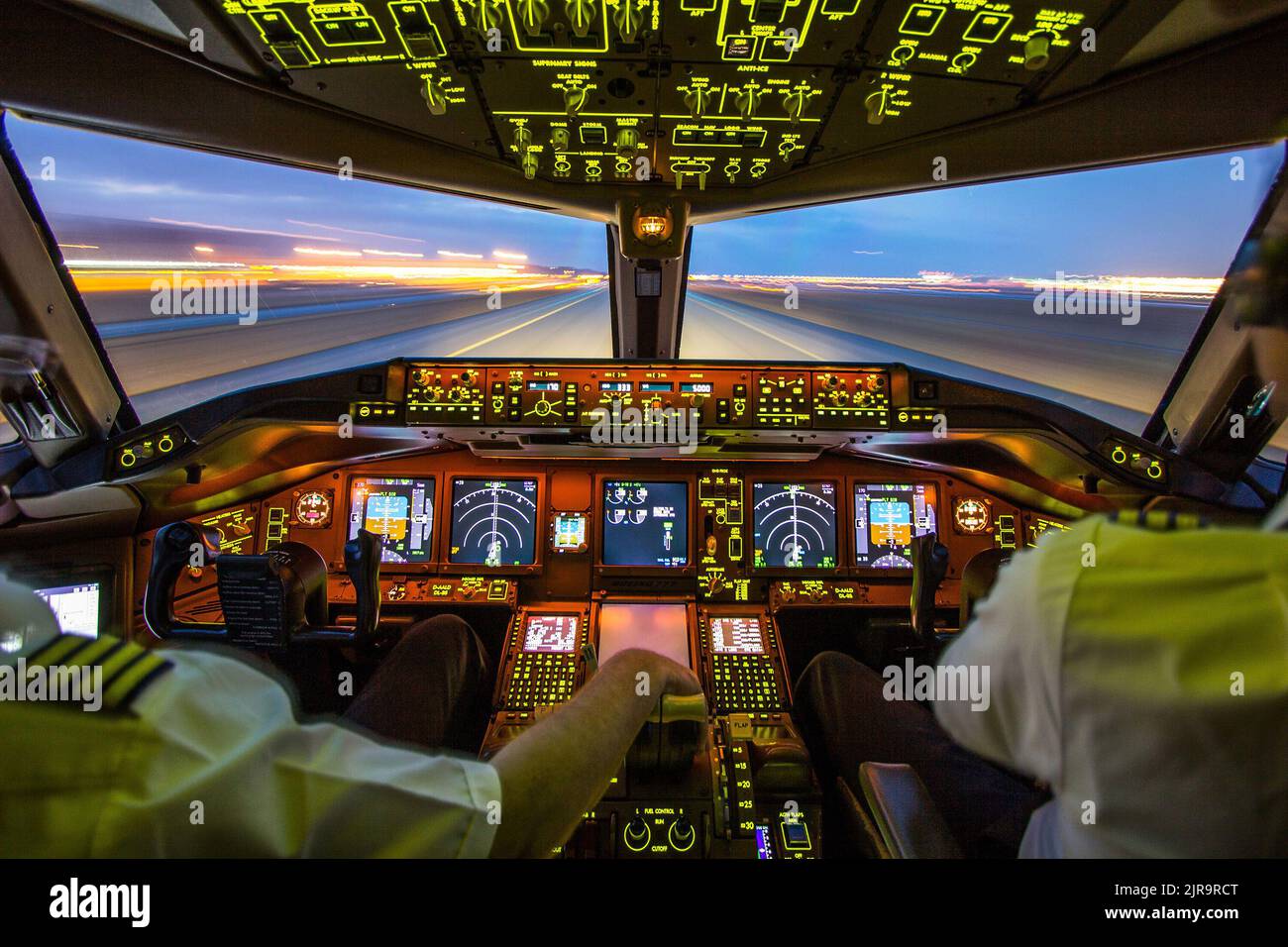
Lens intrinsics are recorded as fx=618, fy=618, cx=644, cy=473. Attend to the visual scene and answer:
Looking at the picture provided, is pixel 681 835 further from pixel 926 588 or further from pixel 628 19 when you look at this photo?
pixel 628 19

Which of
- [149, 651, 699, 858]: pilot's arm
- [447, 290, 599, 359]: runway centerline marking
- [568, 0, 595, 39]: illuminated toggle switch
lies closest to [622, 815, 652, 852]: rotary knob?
[149, 651, 699, 858]: pilot's arm

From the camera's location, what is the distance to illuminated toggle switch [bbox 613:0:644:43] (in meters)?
1.46

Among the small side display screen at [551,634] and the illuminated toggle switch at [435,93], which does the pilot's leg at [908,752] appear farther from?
the illuminated toggle switch at [435,93]

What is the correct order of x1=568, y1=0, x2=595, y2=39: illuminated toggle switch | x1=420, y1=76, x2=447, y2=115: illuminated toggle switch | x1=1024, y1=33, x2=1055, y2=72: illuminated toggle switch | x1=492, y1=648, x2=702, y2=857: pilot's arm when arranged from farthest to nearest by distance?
x1=420, y1=76, x2=447, y2=115: illuminated toggle switch
x1=1024, y1=33, x2=1055, y2=72: illuminated toggle switch
x1=568, y1=0, x2=595, y2=39: illuminated toggle switch
x1=492, y1=648, x2=702, y2=857: pilot's arm

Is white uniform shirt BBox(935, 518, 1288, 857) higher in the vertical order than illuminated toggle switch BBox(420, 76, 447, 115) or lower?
lower

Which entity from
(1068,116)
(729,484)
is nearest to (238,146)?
(729,484)

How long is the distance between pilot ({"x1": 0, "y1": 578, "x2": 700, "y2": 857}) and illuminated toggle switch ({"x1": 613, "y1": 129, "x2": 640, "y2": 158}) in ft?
6.69

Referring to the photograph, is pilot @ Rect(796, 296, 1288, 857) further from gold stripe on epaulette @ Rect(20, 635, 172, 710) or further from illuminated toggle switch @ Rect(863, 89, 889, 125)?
illuminated toggle switch @ Rect(863, 89, 889, 125)

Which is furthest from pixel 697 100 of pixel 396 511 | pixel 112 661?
pixel 396 511

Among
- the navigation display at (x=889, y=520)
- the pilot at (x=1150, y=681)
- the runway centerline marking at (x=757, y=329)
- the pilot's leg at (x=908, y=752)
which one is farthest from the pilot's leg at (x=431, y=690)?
the runway centerline marking at (x=757, y=329)

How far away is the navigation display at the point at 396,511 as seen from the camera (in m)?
2.98

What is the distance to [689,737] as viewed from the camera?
1.81 meters
